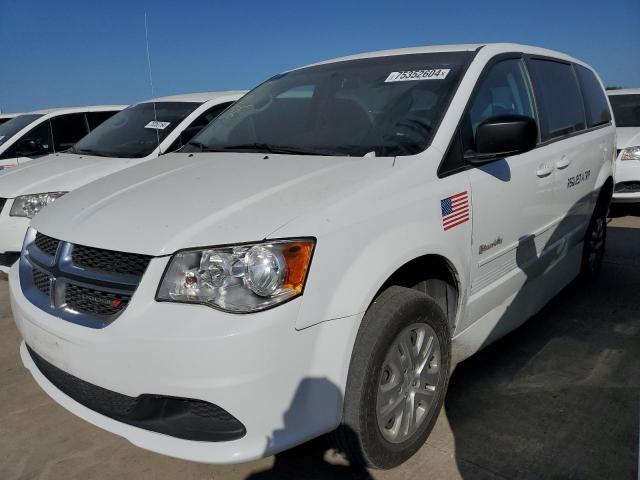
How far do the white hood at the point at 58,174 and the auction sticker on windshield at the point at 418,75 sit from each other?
8.93 feet

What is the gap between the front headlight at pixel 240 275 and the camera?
1.79m

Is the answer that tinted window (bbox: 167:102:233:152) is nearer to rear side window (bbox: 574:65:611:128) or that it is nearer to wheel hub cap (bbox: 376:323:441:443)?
rear side window (bbox: 574:65:611:128)

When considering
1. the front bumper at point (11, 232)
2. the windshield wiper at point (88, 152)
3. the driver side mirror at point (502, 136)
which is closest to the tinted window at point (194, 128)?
the windshield wiper at point (88, 152)

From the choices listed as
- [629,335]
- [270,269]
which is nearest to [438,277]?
[270,269]

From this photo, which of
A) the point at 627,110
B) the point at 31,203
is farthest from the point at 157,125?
the point at 627,110

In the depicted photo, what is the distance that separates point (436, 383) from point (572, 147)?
6.40 feet

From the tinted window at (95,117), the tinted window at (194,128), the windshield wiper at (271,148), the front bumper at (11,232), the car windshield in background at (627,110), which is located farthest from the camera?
the car windshield in background at (627,110)

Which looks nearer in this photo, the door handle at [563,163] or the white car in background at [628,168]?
the door handle at [563,163]

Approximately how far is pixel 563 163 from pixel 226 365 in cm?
252


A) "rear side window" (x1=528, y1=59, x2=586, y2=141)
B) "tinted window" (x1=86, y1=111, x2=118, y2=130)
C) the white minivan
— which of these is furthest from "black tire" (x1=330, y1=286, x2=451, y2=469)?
"tinted window" (x1=86, y1=111, x2=118, y2=130)

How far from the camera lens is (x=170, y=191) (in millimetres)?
2328

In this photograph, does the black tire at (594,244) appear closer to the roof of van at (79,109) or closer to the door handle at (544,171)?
the door handle at (544,171)

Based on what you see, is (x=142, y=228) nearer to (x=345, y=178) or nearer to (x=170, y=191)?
(x=170, y=191)

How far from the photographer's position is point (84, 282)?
2.03 metres
